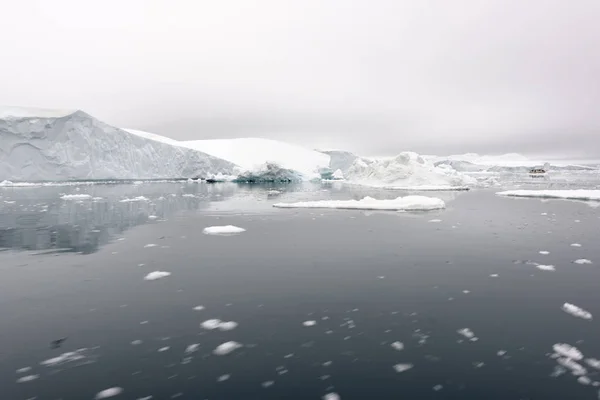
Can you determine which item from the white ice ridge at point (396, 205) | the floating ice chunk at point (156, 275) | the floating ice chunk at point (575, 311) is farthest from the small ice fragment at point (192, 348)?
the white ice ridge at point (396, 205)

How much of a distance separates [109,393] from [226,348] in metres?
1.37

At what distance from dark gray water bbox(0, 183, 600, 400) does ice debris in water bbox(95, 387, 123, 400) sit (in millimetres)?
62

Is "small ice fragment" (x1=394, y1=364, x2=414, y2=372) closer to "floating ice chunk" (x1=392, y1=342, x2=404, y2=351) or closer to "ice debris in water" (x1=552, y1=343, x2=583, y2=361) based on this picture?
"floating ice chunk" (x1=392, y1=342, x2=404, y2=351)

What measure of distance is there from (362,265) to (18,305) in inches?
258

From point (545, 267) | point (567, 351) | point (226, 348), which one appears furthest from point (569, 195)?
point (226, 348)

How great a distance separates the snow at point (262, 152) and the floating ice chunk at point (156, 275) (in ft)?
274

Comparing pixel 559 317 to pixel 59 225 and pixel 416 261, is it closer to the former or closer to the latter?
pixel 416 261

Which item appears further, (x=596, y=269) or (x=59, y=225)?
(x=59, y=225)

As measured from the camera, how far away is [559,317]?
561 cm

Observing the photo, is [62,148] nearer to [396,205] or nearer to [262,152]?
[396,205]

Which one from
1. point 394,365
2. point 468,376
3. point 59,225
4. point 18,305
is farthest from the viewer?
point 59,225

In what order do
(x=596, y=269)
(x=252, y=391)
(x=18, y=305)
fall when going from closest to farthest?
(x=252, y=391), (x=18, y=305), (x=596, y=269)

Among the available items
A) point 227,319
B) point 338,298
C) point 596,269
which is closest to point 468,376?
point 338,298

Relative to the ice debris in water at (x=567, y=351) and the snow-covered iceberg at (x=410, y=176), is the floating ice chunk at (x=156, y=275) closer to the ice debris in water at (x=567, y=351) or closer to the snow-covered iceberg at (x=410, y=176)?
the ice debris in water at (x=567, y=351)
